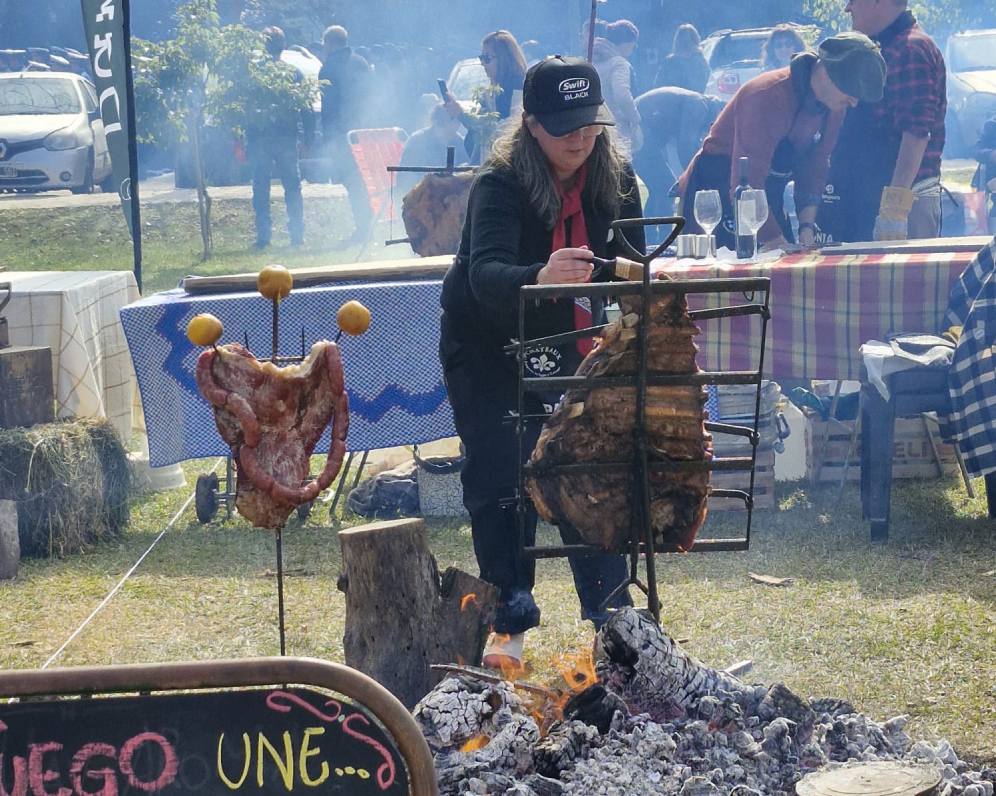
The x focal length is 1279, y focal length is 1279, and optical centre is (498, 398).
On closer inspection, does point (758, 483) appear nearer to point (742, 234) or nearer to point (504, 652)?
point (742, 234)

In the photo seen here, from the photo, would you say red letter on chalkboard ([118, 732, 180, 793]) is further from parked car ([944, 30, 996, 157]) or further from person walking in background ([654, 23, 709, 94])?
parked car ([944, 30, 996, 157])

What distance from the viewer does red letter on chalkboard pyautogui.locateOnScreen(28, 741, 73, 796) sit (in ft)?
7.36

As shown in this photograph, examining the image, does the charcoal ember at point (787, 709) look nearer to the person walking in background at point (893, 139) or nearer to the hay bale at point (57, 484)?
the hay bale at point (57, 484)

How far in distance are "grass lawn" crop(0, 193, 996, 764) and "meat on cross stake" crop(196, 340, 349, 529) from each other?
164cm

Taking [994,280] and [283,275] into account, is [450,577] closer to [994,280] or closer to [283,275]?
[283,275]

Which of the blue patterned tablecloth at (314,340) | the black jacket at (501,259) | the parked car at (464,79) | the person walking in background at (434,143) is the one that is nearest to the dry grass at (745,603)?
the blue patterned tablecloth at (314,340)

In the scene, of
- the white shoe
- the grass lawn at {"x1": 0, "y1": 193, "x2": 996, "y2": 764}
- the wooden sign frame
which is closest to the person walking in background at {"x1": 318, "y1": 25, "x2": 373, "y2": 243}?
the grass lawn at {"x1": 0, "y1": 193, "x2": 996, "y2": 764}

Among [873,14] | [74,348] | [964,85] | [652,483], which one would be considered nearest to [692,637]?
[652,483]

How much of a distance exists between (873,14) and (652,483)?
17.0ft

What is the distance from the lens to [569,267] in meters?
3.12

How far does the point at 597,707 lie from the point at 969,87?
16078 mm

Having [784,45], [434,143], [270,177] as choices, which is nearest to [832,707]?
[434,143]

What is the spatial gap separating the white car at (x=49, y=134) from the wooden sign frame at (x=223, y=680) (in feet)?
55.6

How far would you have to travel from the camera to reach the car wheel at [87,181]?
60.4 ft
